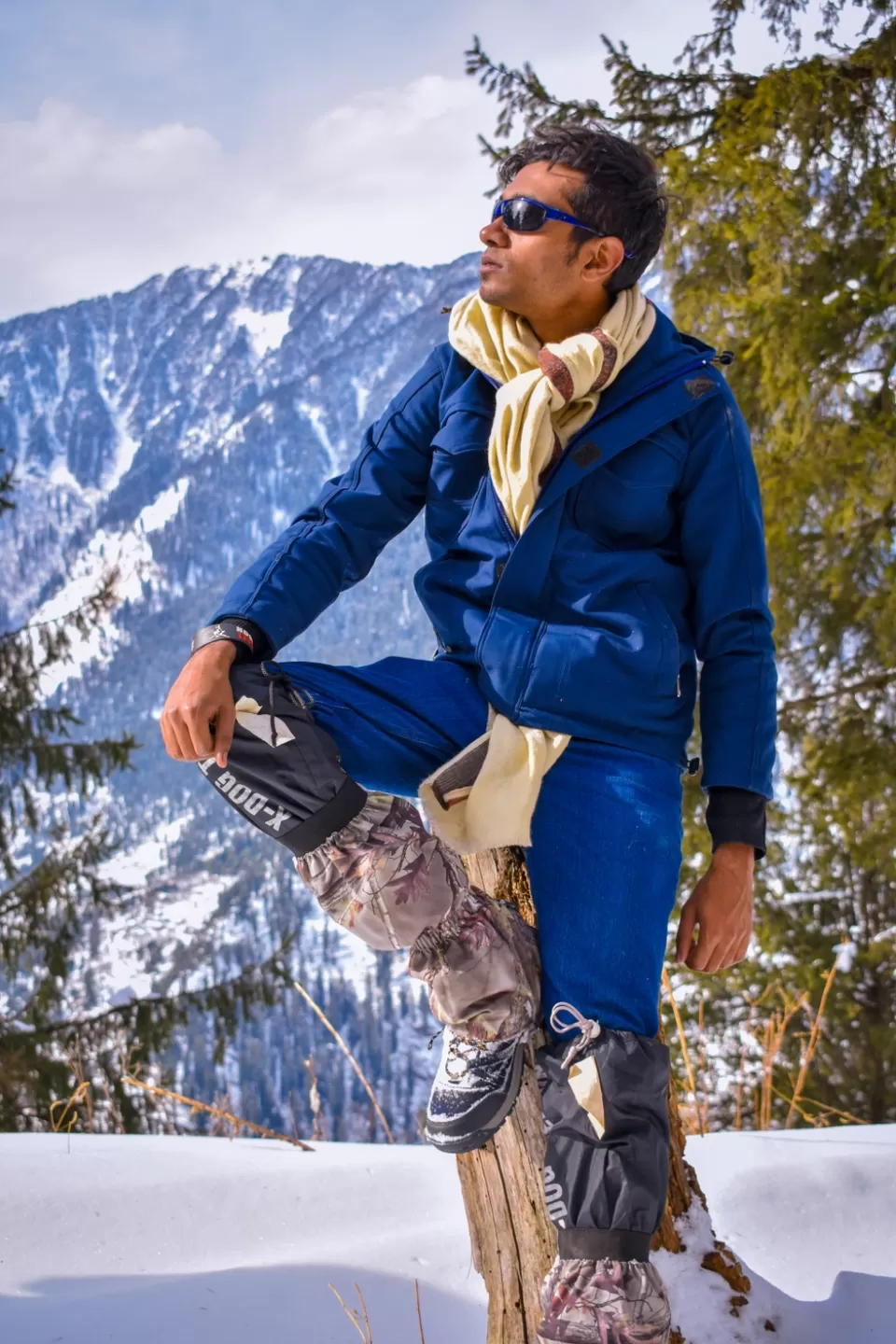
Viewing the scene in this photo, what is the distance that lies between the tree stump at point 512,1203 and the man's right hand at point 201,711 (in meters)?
0.64

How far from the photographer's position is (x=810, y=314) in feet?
20.1

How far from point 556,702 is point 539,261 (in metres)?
0.76

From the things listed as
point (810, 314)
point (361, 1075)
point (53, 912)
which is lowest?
point (53, 912)

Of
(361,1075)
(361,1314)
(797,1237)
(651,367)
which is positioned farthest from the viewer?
(361,1075)

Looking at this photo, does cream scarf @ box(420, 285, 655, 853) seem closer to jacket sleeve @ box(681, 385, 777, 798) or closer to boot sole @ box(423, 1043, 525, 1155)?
jacket sleeve @ box(681, 385, 777, 798)

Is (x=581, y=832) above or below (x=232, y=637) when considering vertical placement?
below

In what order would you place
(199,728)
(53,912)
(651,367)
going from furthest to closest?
1. (53,912)
2. (651,367)
3. (199,728)

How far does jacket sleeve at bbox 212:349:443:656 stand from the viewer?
1766mm

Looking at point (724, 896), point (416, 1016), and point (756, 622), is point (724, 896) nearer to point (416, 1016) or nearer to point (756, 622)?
point (756, 622)

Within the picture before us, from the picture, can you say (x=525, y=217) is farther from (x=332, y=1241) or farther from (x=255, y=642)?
(x=332, y=1241)

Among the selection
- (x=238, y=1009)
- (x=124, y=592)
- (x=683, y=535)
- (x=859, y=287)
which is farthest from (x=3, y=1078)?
(x=683, y=535)

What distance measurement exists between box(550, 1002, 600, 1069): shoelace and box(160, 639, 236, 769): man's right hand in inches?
24.3

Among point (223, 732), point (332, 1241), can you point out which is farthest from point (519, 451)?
point (332, 1241)

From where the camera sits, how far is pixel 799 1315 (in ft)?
6.95
